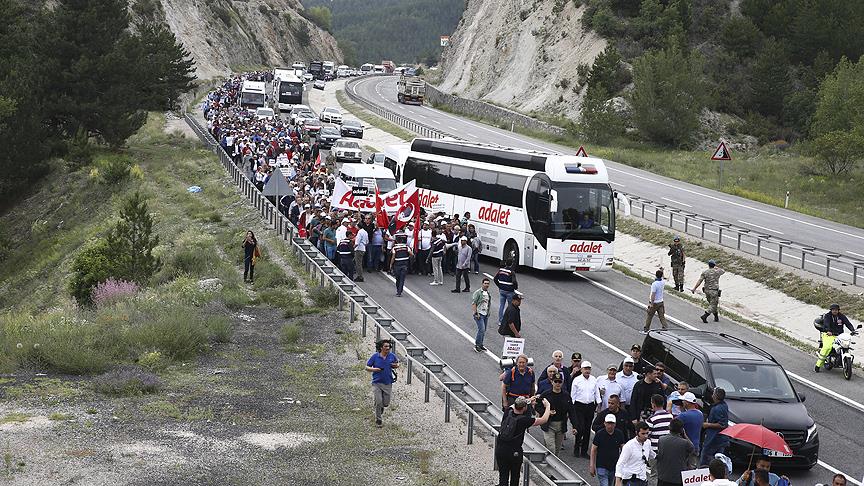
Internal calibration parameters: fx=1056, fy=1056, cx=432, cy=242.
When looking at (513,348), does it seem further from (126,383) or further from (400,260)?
(400,260)

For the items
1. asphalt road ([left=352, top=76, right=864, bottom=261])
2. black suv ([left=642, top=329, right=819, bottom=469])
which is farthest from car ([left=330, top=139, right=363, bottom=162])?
A: black suv ([left=642, top=329, right=819, bottom=469])

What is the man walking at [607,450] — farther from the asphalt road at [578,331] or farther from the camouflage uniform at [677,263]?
the camouflage uniform at [677,263]

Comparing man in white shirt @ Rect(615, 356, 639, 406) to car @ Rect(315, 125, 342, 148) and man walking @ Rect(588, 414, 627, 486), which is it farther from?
car @ Rect(315, 125, 342, 148)

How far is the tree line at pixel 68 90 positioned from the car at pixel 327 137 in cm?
995

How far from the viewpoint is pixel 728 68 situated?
8219 cm

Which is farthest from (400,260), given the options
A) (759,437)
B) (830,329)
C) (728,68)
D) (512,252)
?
Answer: (728,68)

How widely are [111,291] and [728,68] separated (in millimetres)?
64928

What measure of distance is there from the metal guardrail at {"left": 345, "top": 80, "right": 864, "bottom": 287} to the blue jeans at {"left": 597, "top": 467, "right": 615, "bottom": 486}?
60.1 ft

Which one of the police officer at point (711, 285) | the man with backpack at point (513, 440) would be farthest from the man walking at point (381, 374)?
the police officer at point (711, 285)

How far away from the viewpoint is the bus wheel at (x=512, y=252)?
3014cm

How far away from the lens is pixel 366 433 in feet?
51.1

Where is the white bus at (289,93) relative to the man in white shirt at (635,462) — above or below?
above

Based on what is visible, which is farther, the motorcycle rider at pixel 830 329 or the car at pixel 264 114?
the car at pixel 264 114

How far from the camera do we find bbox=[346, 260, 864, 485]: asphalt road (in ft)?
56.9
